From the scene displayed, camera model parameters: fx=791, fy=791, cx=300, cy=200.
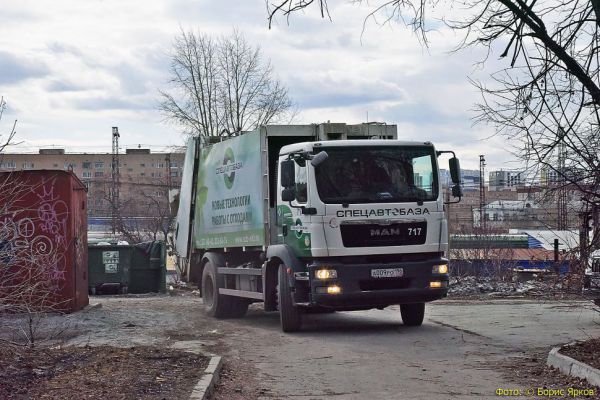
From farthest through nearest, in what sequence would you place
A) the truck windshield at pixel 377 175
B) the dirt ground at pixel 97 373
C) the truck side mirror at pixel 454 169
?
the truck side mirror at pixel 454 169 < the truck windshield at pixel 377 175 < the dirt ground at pixel 97 373

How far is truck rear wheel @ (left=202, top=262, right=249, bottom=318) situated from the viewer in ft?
50.6

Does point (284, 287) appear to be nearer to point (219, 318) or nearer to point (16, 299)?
point (219, 318)

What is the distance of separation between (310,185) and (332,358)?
9.78ft

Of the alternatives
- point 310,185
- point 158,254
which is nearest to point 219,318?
point 310,185

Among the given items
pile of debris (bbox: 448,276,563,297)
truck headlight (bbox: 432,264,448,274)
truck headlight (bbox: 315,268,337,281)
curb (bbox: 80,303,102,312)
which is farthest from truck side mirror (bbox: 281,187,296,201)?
pile of debris (bbox: 448,276,563,297)

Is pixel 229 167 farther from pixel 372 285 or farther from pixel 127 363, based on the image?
pixel 127 363

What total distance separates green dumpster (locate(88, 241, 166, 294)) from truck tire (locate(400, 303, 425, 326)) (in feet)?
37.0

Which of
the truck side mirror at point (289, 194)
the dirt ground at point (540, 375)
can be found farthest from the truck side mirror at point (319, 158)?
the dirt ground at point (540, 375)

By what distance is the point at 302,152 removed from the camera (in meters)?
12.2

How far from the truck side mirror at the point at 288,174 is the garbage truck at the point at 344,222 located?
15mm

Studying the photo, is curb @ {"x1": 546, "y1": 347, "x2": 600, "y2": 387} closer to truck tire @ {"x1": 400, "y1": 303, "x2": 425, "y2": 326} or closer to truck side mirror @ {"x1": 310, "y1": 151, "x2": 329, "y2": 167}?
truck tire @ {"x1": 400, "y1": 303, "x2": 425, "y2": 326}

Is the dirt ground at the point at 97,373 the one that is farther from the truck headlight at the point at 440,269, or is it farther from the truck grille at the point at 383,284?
the truck headlight at the point at 440,269

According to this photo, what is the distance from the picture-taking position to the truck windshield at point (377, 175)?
11953 mm

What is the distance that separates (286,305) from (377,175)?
8.16 feet
